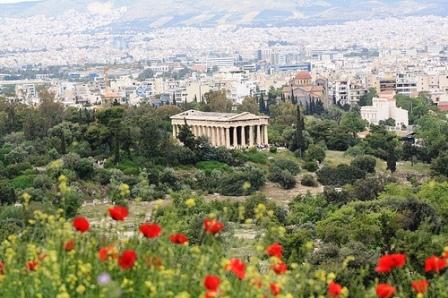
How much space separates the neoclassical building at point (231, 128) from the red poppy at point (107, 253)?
113ft

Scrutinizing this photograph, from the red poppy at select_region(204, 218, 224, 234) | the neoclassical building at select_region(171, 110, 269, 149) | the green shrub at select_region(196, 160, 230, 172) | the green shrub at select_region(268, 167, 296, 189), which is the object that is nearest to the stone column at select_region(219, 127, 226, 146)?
the neoclassical building at select_region(171, 110, 269, 149)

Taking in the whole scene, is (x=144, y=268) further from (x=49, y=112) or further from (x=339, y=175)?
(x=49, y=112)

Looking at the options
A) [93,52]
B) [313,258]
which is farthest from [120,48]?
[313,258]

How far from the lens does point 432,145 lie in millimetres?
39844

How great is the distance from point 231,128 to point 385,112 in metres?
19.4

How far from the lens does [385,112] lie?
58656 mm

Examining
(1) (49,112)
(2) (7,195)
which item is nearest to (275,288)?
(2) (7,195)

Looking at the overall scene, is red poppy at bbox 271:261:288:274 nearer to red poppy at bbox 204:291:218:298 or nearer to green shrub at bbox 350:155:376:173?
red poppy at bbox 204:291:218:298

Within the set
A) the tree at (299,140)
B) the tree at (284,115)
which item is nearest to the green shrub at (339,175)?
the tree at (299,140)

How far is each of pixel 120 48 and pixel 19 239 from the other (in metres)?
179

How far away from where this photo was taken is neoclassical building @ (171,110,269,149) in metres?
41.0

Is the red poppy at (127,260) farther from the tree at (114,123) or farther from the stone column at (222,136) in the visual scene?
the stone column at (222,136)

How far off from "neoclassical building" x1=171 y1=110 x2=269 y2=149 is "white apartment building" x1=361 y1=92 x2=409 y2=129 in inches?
665

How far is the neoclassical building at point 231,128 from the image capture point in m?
41.0
